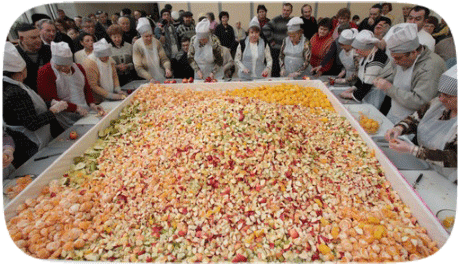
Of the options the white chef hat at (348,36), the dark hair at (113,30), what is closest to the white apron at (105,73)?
the dark hair at (113,30)

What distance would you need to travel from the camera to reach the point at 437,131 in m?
1.57

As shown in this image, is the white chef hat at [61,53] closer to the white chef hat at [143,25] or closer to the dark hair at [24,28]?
the dark hair at [24,28]

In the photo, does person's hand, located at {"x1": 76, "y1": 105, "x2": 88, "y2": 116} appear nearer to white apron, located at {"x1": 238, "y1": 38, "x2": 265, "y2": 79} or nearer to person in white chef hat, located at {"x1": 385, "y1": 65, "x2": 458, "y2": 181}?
white apron, located at {"x1": 238, "y1": 38, "x2": 265, "y2": 79}

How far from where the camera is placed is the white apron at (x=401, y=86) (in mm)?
2006

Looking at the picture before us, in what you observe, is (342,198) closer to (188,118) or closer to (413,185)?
(413,185)

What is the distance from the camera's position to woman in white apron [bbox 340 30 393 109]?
2.48 metres

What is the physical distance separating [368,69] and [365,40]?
32cm

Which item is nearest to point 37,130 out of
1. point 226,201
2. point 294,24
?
point 226,201

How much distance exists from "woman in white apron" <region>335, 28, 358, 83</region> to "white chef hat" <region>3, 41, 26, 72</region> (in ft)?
10.8

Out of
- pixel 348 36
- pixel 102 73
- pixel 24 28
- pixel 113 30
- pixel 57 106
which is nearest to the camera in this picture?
pixel 57 106

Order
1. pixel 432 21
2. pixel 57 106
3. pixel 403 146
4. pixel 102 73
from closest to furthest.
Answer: pixel 403 146 < pixel 57 106 < pixel 432 21 < pixel 102 73

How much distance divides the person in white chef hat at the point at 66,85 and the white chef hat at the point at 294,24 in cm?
264

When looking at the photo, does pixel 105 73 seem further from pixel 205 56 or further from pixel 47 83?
pixel 205 56

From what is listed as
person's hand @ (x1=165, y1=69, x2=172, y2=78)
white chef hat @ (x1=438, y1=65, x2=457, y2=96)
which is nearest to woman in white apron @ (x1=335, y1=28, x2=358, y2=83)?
white chef hat @ (x1=438, y1=65, x2=457, y2=96)
